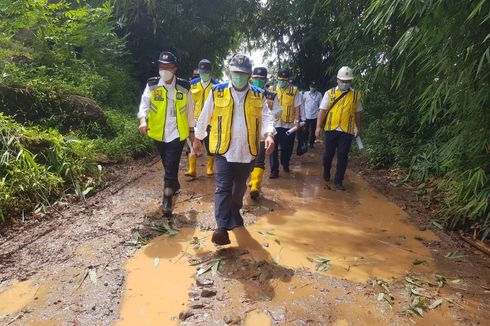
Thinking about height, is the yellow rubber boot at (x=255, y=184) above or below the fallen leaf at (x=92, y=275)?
above

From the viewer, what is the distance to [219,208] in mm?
3672

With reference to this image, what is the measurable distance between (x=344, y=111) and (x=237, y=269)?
11.0 feet

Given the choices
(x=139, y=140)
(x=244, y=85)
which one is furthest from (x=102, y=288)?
(x=139, y=140)

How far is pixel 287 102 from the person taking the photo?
6824 mm

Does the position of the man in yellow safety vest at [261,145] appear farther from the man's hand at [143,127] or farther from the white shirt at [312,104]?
the white shirt at [312,104]

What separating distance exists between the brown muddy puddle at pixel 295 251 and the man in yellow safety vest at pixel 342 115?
2.90 ft

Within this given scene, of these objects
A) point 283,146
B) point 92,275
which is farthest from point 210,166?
point 92,275

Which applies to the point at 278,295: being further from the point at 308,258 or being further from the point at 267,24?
the point at 267,24

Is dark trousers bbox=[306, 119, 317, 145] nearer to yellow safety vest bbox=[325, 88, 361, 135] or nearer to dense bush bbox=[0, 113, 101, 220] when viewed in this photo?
yellow safety vest bbox=[325, 88, 361, 135]

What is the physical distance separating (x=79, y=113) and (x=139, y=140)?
1205 mm

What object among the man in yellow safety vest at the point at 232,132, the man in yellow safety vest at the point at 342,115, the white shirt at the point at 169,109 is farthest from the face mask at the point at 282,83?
the man in yellow safety vest at the point at 232,132

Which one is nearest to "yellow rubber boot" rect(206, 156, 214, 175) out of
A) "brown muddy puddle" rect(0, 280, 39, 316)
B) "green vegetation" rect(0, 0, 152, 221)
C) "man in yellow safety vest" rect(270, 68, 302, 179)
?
"man in yellow safety vest" rect(270, 68, 302, 179)

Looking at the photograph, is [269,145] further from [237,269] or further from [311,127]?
[311,127]

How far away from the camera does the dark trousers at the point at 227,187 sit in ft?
12.0
